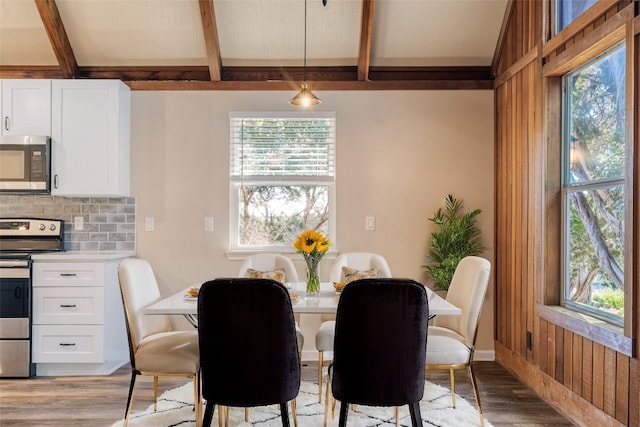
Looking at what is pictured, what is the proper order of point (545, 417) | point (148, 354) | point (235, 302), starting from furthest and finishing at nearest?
point (545, 417) → point (148, 354) → point (235, 302)

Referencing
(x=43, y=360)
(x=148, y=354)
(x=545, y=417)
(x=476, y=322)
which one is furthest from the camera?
(x=43, y=360)

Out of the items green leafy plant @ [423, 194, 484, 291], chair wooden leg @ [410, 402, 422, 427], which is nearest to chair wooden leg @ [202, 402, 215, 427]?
chair wooden leg @ [410, 402, 422, 427]

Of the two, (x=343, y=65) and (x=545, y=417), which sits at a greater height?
(x=343, y=65)

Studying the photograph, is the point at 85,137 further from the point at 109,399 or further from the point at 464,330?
the point at 464,330

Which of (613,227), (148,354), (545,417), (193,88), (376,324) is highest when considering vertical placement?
(193,88)

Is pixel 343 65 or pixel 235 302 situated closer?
pixel 235 302

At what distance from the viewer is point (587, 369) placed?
269 centimetres

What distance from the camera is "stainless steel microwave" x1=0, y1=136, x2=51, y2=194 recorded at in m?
3.83

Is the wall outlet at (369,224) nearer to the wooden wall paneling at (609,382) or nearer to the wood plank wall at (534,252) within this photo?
the wood plank wall at (534,252)

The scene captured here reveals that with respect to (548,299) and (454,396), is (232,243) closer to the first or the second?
(454,396)

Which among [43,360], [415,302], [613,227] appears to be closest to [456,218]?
[613,227]

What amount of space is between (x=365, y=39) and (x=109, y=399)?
318 cm

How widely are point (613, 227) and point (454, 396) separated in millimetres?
1342

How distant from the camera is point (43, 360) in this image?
3.65m
